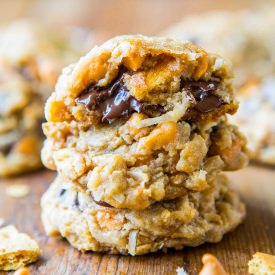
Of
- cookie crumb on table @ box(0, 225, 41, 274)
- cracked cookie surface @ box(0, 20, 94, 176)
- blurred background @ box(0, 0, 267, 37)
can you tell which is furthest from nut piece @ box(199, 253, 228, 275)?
blurred background @ box(0, 0, 267, 37)

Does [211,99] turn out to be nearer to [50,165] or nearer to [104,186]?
[104,186]

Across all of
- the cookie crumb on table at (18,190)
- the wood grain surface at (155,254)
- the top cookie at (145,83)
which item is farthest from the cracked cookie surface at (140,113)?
the cookie crumb on table at (18,190)

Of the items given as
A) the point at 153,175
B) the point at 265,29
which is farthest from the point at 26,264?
the point at 265,29

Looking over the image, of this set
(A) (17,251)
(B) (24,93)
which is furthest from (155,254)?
(B) (24,93)

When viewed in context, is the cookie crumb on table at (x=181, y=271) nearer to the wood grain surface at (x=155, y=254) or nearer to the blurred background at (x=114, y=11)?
the wood grain surface at (x=155, y=254)

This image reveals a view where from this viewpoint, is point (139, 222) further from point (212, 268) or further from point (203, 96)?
point (203, 96)

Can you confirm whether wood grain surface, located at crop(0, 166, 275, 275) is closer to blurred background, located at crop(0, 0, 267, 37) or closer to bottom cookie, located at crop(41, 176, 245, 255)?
bottom cookie, located at crop(41, 176, 245, 255)
